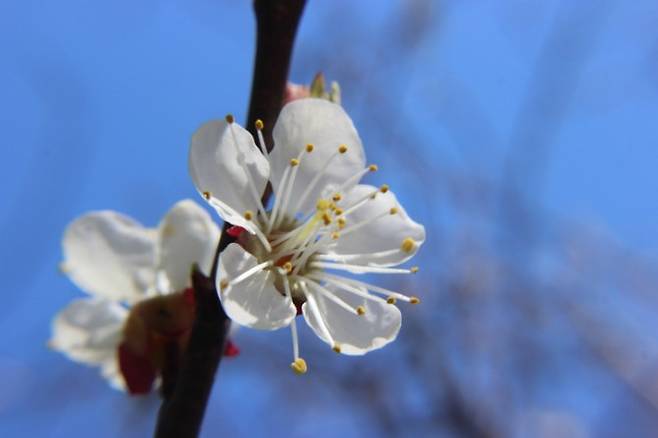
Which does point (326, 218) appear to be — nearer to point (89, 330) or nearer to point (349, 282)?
point (349, 282)

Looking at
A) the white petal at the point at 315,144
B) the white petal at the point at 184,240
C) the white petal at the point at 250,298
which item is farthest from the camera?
the white petal at the point at 184,240

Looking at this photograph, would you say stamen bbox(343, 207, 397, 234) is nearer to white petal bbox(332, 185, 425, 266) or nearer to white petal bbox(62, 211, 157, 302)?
white petal bbox(332, 185, 425, 266)

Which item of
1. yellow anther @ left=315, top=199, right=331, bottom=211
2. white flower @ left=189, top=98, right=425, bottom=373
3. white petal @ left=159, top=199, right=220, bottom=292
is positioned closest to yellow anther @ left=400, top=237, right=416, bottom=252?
white flower @ left=189, top=98, right=425, bottom=373

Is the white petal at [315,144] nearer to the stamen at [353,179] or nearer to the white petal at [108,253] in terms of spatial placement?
the stamen at [353,179]

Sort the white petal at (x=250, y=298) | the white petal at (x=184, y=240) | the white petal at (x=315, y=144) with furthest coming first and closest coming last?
1. the white petal at (x=184, y=240)
2. the white petal at (x=315, y=144)
3. the white petal at (x=250, y=298)

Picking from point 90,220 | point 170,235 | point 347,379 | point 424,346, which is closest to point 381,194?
point 170,235

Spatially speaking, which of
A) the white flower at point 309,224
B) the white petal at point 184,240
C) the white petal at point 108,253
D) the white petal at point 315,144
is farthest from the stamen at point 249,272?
the white petal at point 108,253

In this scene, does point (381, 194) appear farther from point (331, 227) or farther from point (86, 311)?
point (86, 311)
